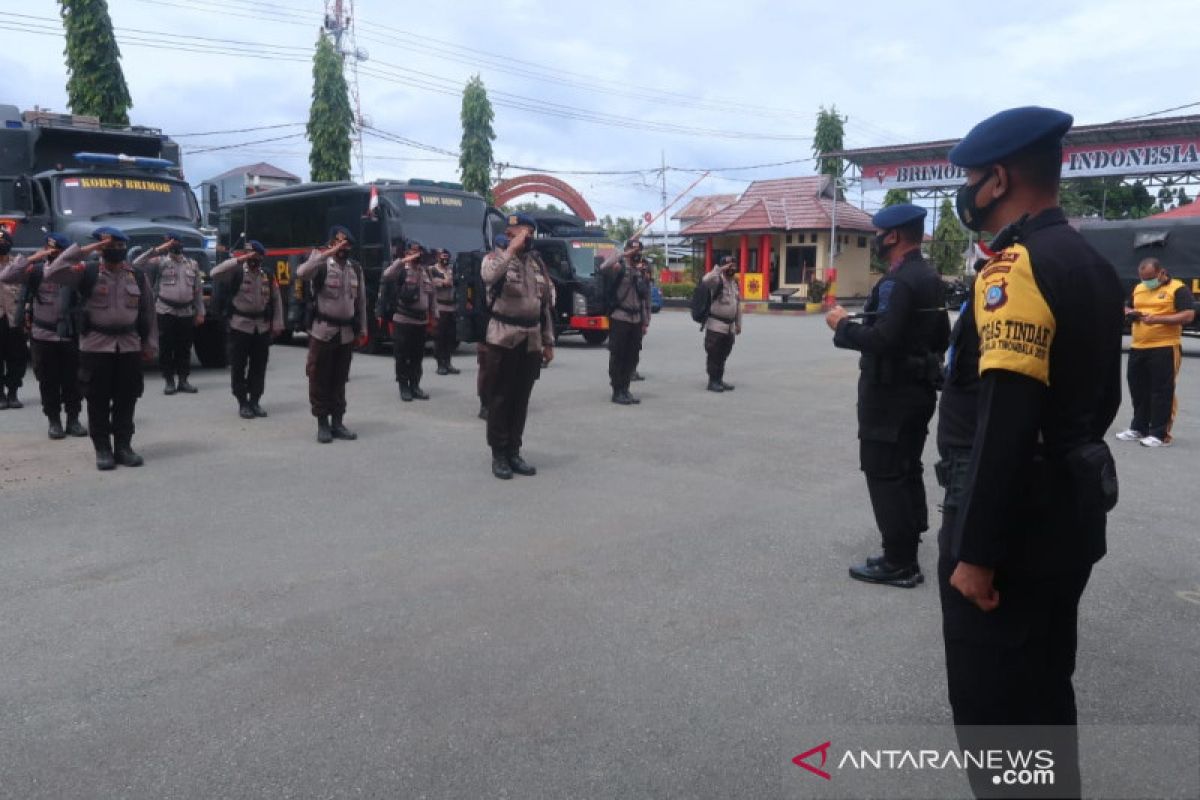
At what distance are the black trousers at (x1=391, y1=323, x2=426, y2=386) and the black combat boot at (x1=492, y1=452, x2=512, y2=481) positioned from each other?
4.31m

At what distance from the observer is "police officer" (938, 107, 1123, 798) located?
1999mm

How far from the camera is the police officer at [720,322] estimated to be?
37.7ft

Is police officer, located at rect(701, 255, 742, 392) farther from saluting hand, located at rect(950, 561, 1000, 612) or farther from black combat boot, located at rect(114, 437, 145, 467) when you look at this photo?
saluting hand, located at rect(950, 561, 1000, 612)

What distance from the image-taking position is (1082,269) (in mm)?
2023

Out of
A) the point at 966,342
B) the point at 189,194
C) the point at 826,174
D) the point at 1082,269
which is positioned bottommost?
the point at 966,342

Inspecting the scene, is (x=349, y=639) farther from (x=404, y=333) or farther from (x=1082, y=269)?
(x=404, y=333)

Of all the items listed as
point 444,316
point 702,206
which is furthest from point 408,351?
point 702,206

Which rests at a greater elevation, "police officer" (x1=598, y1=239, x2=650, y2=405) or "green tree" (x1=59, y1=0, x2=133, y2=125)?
"green tree" (x1=59, y1=0, x2=133, y2=125)

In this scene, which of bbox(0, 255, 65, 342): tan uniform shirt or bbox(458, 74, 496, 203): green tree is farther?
bbox(458, 74, 496, 203): green tree

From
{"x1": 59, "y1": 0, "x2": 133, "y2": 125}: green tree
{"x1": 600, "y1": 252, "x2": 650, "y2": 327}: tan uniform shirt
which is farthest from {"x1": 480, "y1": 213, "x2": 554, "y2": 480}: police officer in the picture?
{"x1": 59, "y1": 0, "x2": 133, "y2": 125}: green tree

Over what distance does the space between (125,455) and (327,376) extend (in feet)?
5.87

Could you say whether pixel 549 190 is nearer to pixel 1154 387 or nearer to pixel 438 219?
pixel 438 219

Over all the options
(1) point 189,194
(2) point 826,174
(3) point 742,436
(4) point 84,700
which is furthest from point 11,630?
(2) point 826,174

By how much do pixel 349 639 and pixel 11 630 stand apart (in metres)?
1.48
